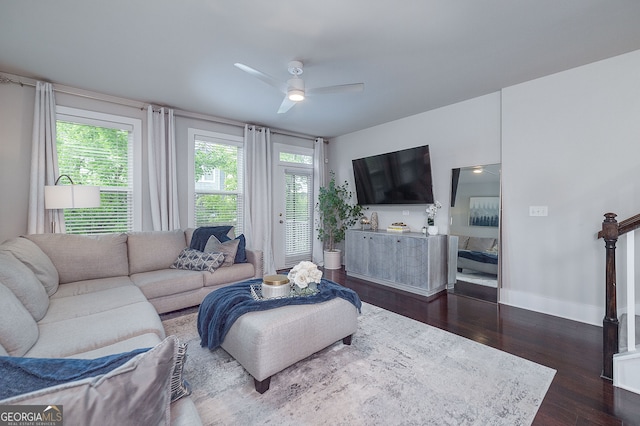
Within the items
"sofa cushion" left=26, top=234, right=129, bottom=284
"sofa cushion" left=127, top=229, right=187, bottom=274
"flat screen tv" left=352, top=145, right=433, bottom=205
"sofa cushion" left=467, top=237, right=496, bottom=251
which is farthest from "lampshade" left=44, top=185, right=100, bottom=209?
"sofa cushion" left=467, top=237, right=496, bottom=251

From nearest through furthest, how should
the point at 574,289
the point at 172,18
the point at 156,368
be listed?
the point at 156,368
the point at 172,18
the point at 574,289

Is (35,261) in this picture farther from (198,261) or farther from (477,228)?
(477,228)

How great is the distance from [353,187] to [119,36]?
4051mm

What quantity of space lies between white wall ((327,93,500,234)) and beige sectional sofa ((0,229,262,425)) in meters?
2.71

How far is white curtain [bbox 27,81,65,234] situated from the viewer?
309cm

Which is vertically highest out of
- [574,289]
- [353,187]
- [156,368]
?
[353,187]

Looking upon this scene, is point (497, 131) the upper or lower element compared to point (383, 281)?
upper

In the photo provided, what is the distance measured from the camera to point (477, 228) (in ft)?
12.2

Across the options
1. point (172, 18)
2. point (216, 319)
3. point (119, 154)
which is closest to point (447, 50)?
point (172, 18)

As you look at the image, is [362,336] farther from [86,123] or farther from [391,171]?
[86,123]

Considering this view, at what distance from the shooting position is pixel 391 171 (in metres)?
4.53

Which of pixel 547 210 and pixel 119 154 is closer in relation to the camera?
pixel 547 210

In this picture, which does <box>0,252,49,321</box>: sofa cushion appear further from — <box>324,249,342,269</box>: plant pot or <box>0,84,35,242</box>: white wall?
<box>324,249,342,269</box>: plant pot

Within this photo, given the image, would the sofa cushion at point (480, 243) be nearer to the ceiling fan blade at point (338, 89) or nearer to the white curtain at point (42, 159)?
the ceiling fan blade at point (338, 89)
